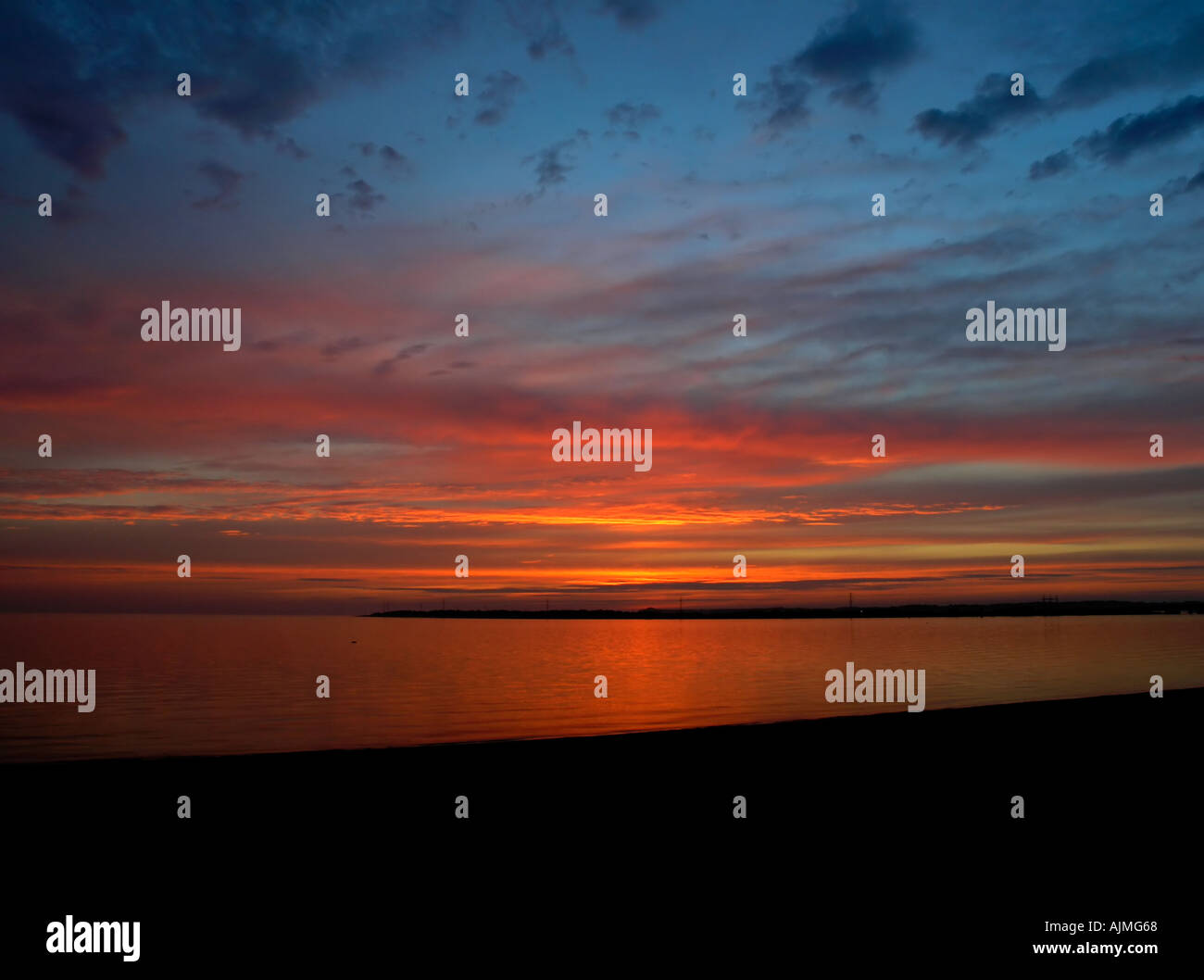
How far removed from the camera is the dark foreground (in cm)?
879

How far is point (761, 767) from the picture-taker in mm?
19453

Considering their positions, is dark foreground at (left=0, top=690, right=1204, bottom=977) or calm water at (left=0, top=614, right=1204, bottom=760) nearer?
dark foreground at (left=0, top=690, right=1204, bottom=977)

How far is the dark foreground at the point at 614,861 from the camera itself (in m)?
8.79

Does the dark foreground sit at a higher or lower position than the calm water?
higher

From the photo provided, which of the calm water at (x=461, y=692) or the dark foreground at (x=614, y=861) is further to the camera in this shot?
the calm water at (x=461, y=692)

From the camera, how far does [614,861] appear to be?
12008mm

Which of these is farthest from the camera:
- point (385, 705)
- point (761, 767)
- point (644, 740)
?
point (385, 705)

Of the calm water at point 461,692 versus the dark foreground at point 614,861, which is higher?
the dark foreground at point 614,861

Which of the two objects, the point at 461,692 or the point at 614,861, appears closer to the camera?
the point at 614,861
